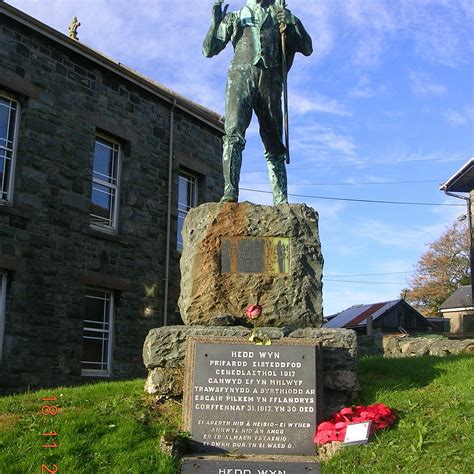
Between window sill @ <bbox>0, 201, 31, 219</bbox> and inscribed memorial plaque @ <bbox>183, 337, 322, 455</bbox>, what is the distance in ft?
23.3

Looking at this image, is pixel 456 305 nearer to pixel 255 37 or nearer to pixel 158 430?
pixel 255 37

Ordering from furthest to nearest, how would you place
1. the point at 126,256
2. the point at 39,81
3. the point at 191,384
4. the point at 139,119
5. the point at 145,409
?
the point at 139,119
the point at 126,256
the point at 39,81
the point at 145,409
the point at 191,384

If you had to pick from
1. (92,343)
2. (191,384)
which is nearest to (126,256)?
(92,343)

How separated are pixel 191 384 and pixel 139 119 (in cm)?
1056

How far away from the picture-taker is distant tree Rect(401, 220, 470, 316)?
43.6m

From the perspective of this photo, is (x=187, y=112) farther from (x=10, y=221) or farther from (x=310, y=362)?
(x=310, y=362)

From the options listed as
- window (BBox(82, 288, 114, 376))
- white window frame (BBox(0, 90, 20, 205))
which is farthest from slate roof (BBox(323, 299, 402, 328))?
white window frame (BBox(0, 90, 20, 205))

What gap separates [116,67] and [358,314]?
20295mm

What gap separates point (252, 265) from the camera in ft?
23.5

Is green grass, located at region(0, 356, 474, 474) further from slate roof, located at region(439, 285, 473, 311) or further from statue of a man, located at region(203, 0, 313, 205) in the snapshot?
slate roof, located at region(439, 285, 473, 311)

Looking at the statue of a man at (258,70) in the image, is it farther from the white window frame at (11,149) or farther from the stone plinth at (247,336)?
the white window frame at (11,149)

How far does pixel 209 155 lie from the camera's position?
17.8 meters

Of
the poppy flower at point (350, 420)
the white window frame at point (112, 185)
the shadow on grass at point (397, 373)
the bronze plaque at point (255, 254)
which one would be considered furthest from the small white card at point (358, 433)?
the white window frame at point (112, 185)

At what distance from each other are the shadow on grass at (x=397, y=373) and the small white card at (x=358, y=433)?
3.52 feet
